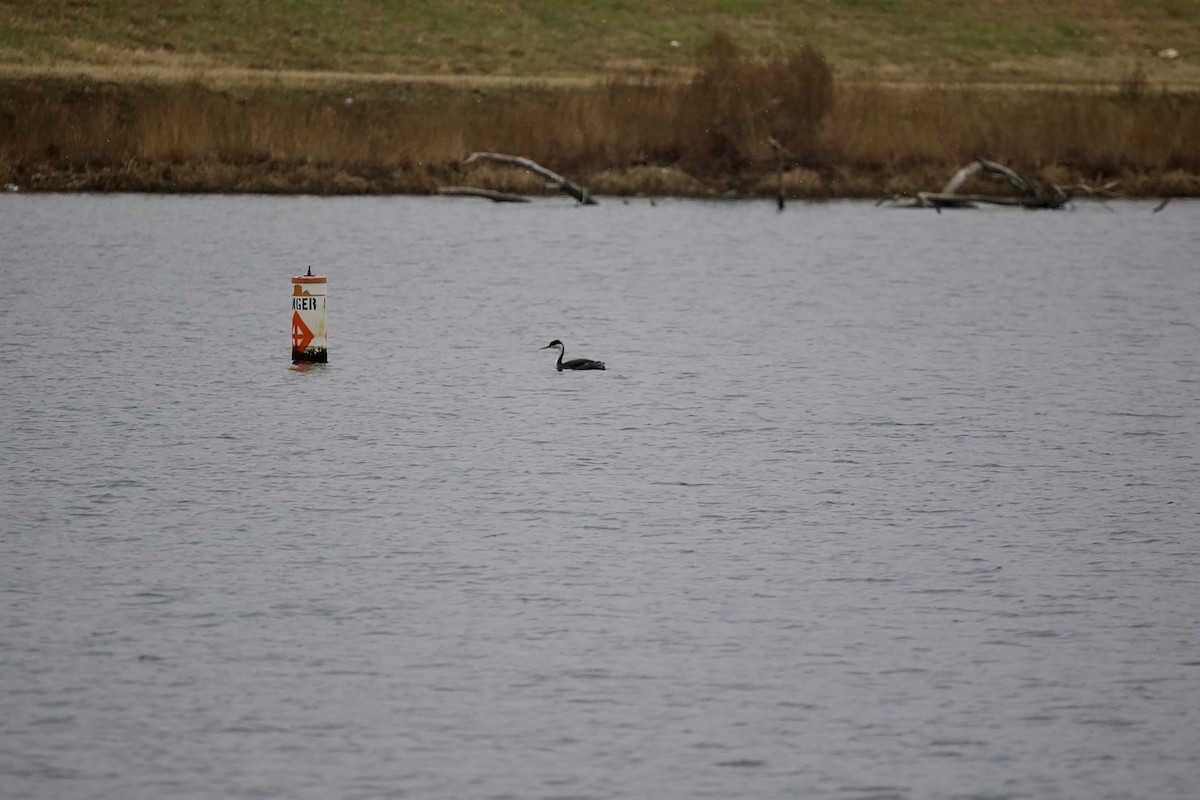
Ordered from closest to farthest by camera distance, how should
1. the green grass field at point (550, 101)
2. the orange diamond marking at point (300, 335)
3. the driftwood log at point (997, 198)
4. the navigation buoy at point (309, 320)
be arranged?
1. the navigation buoy at point (309, 320)
2. the orange diamond marking at point (300, 335)
3. the driftwood log at point (997, 198)
4. the green grass field at point (550, 101)

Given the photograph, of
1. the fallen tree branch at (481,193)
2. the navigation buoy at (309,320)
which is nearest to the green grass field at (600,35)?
the fallen tree branch at (481,193)

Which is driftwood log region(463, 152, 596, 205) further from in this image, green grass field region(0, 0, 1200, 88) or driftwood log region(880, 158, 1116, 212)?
green grass field region(0, 0, 1200, 88)

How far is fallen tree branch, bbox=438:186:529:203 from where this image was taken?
52.5 meters

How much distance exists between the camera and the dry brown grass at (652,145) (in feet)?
175

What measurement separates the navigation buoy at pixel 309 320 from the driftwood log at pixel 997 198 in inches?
1144

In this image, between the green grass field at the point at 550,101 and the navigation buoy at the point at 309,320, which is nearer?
the navigation buoy at the point at 309,320

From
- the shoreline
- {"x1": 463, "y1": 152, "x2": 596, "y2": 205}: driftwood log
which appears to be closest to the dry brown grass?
the shoreline

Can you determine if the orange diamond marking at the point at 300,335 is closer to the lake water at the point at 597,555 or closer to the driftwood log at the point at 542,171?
the lake water at the point at 597,555

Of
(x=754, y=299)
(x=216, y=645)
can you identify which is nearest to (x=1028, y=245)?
(x=754, y=299)

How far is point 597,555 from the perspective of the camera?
14.3 meters

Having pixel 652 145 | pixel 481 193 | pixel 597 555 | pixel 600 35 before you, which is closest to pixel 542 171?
pixel 481 193

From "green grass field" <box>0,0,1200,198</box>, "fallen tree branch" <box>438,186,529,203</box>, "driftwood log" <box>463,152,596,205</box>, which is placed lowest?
"fallen tree branch" <box>438,186,529,203</box>

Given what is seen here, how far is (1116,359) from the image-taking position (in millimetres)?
27141

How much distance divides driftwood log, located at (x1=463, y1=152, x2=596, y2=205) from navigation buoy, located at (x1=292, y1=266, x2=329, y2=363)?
2698 cm
